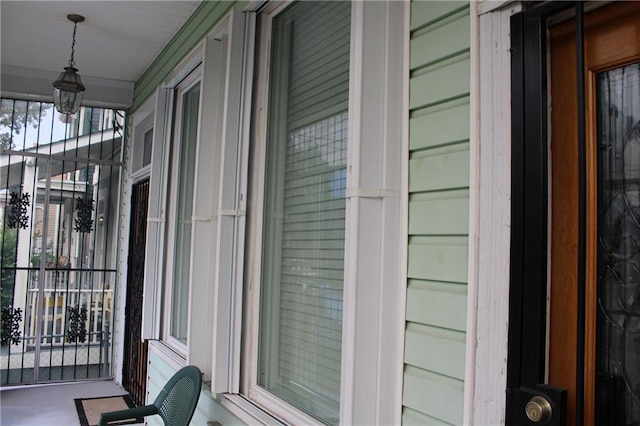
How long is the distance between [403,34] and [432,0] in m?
0.13

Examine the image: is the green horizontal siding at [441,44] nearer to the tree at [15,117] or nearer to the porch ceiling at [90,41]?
the porch ceiling at [90,41]

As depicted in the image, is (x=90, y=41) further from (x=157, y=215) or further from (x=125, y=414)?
(x=125, y=414)

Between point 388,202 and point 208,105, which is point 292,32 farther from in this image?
point 388,202

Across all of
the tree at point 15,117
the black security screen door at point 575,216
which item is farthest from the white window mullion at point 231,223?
the tree at point 15,117

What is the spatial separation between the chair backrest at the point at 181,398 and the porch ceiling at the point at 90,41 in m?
2.33

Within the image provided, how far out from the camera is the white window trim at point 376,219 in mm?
1494

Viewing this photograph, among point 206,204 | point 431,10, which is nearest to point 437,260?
point 431,10

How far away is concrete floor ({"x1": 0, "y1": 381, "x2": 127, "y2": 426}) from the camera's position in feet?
13.9

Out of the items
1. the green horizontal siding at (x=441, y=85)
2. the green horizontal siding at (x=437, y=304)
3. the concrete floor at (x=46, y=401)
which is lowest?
the concrete floor at (x=46, y=401)

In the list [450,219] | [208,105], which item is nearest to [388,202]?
[450,219]

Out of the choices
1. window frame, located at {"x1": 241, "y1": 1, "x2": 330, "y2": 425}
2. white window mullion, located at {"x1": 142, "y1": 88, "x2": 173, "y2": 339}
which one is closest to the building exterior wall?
window frame, located at {"x1": 241, "y1": 1, "x2": 330, "y2": 425}

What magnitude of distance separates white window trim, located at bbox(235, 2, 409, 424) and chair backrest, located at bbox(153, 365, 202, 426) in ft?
3.66

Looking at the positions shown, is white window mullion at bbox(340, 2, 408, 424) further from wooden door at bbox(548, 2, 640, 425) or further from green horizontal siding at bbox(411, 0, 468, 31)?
wooden door at bbox(548, 2, 640, 425)

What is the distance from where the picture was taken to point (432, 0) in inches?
58.2
